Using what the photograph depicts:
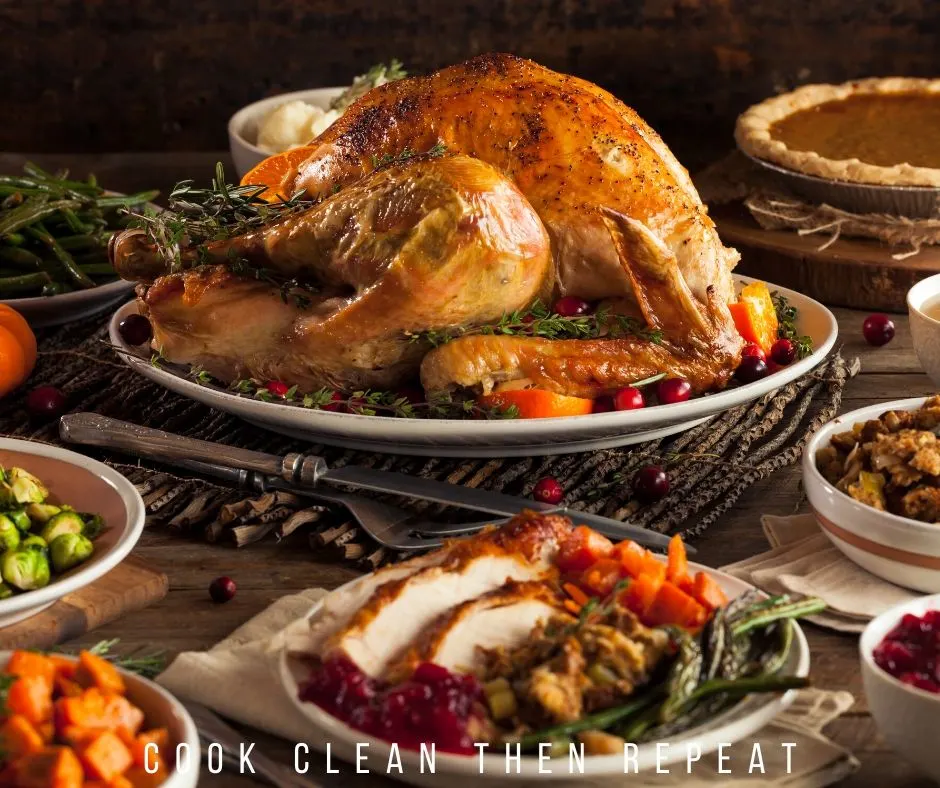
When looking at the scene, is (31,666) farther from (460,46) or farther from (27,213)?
(460,46)

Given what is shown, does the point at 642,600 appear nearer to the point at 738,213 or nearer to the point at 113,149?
the point at 738,213

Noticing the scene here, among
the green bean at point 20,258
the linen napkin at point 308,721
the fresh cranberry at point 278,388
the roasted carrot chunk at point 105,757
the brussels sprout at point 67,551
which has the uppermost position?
the roasted carrot chunk at point 105,757

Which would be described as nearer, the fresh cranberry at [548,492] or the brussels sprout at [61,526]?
the brussels sprout at [61,526]

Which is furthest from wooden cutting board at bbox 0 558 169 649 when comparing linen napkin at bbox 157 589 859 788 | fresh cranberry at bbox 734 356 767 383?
fresh cranberry at bbox 734 356 767 383

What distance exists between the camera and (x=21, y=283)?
3.79 m

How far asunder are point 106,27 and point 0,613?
3993 mm

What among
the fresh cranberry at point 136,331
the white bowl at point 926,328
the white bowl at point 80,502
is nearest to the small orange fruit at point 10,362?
the fresh cranberry at point 136,331

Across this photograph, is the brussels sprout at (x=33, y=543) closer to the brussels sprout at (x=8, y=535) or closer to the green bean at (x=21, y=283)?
the brussels sprout at (x=8, y=535)

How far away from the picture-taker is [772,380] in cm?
290

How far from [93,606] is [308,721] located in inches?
22.3

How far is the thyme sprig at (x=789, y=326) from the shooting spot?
3.17 meters

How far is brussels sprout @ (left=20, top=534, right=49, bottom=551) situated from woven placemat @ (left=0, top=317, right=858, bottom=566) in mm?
404

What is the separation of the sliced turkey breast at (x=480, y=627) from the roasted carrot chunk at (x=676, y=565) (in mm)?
199

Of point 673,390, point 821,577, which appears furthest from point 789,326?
point 821,577
